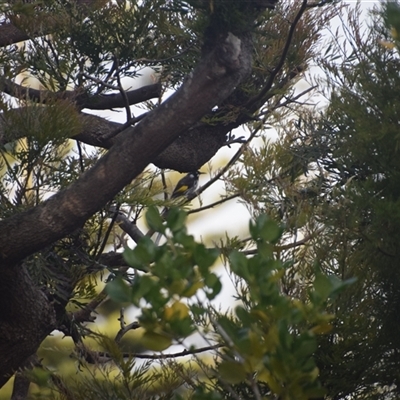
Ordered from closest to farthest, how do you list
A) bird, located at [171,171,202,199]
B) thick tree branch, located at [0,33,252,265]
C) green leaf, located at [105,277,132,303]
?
green leaf, located at [105,277,132,303] < thick tree branch, located at [0,33,252,265] < bird, located at [171,171,202,199]

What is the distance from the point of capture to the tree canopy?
665 millimetres

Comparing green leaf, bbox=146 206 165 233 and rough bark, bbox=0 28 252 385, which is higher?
rough bark, bbox=0 28 252 385

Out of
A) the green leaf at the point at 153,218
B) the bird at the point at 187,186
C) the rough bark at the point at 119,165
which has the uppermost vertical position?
the bird at the point at 187,186

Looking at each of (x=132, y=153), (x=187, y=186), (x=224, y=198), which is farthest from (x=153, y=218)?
(x=187, y=186)

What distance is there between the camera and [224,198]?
7.04 ft

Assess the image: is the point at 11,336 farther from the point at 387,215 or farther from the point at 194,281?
the point at 194,281

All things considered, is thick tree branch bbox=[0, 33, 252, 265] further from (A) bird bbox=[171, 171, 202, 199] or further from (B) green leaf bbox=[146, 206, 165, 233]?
(A) bird bbox=[171, 171, 202, 199]

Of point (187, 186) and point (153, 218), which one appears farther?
point (187, 186)

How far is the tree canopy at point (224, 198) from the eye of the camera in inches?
26.2

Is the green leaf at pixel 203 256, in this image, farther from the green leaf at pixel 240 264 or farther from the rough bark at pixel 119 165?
the rough bark at pixel 119 165

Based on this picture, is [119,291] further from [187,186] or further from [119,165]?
[187,186]

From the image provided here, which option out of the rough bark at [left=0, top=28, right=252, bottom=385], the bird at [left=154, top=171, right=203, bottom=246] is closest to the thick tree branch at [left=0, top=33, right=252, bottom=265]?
the rough bark at [left=0, top=28, right=252, bottom=385]

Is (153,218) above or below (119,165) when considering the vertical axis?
below

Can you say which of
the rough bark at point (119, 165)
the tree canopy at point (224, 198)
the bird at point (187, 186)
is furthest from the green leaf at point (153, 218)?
the bird at point (187, 186)
